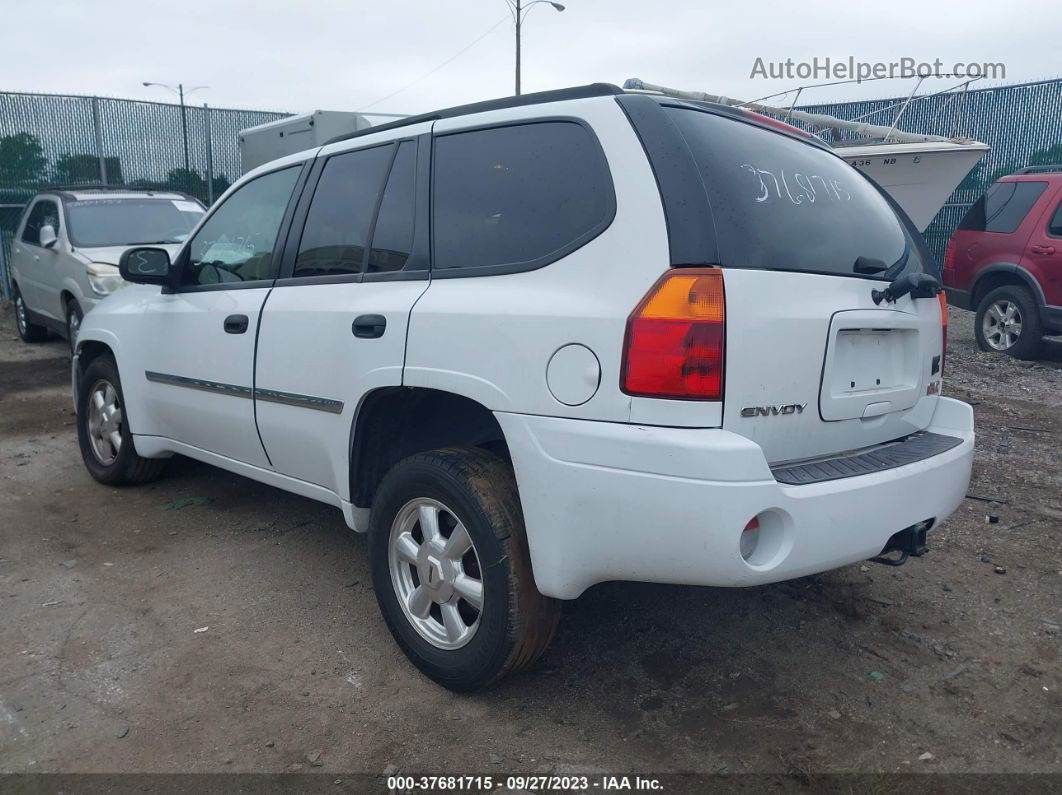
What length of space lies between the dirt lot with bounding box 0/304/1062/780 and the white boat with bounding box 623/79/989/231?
273 inches

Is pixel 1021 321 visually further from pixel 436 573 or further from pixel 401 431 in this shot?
pixel 436 573

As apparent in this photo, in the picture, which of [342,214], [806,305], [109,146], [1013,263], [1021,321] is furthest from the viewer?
[109,146]

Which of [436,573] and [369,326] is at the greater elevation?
[369,326]

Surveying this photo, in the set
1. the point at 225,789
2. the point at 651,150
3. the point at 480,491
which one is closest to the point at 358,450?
the point at 480,491

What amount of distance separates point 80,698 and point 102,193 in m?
7.87

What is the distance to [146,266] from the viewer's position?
168 inches

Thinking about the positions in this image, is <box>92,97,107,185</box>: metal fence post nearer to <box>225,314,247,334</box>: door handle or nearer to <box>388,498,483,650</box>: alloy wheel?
<box>225,314,247,334</box>: door handle

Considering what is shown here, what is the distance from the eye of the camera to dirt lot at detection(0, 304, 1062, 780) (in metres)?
2.57

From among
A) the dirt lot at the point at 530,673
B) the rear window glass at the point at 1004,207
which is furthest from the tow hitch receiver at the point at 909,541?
the rear window glass at the point at 1004,207

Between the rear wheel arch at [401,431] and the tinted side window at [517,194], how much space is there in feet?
1.67

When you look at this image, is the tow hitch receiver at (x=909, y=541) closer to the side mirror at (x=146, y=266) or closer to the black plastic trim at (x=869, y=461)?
the black plastic trim at (x=869, y=461)

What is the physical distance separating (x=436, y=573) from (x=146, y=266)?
2449 mm

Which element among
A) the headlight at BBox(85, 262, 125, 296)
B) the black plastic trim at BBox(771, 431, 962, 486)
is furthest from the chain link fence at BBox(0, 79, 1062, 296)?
the black plastic trim at BBox(771, 431, 962, 486)

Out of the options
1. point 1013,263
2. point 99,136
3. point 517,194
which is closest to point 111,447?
point 517,194
